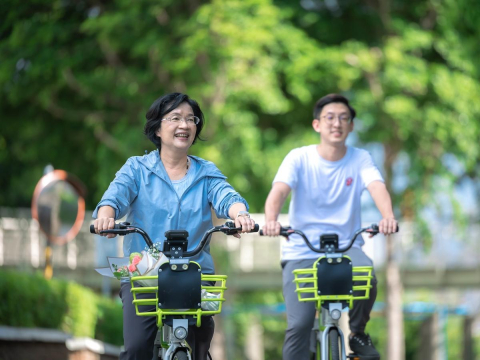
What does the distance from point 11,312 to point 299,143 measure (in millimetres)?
8557

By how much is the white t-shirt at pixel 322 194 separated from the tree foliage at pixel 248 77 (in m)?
7.98

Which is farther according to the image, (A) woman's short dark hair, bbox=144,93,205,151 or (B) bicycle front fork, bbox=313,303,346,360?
(B) bicycle front fork, bbox=313,303,346,360

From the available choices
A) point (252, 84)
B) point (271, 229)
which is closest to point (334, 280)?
point (271, 229)

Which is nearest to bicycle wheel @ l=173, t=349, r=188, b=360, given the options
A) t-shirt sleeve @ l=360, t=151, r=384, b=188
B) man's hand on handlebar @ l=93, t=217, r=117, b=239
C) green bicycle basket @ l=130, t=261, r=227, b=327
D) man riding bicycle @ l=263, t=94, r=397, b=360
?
green bicycle basket @ l=130, t=261, r=227, b=327

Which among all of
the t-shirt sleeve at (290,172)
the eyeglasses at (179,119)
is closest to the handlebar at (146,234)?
the eyeglasses at (179,119)

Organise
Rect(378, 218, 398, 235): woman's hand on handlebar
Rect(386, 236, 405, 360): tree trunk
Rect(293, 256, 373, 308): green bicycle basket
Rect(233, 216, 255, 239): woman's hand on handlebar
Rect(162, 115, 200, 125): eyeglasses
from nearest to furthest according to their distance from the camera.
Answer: Rect(233, 216, 255, 239): woman's hand on handlebar → Rect(162, 115, 200, 125): eyeglasses → Rect(293, 256, 373, 308): green bicycle basket → Rect(378, 218, 398, 235): woman's hand on handlebar → Rect(386, 236, 405, 360): tree trunk

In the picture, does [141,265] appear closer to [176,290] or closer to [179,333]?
[176,290]

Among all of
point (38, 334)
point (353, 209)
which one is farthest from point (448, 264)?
point (353, 209)

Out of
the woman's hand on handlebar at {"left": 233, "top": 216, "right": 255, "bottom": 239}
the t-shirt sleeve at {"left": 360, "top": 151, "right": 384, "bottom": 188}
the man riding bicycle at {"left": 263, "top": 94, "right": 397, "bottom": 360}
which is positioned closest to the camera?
the woman's hand on handlebar at {"left": 233, "top": 216, "right": 255, "bottom": 239}

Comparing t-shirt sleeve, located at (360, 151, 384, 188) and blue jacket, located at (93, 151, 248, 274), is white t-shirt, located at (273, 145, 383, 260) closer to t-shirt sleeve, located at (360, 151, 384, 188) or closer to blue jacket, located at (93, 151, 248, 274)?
t-shirt sleeve, located at (360, 151, 384, 188)

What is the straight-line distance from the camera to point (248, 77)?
50.9 feet

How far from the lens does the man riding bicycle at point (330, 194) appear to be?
6273 millimetres

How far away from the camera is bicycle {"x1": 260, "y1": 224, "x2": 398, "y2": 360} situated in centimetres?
564

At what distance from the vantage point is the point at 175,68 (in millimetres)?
15172
